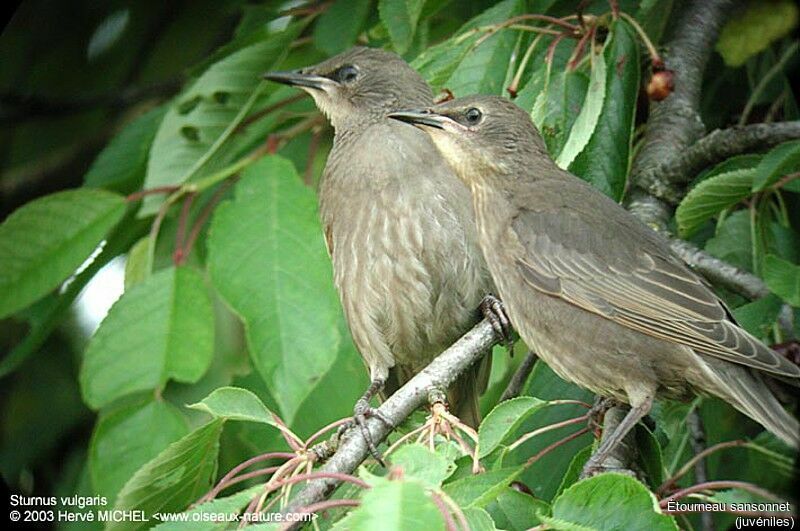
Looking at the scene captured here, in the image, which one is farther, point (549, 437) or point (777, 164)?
point (549, 437)

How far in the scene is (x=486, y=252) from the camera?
4.15 meters

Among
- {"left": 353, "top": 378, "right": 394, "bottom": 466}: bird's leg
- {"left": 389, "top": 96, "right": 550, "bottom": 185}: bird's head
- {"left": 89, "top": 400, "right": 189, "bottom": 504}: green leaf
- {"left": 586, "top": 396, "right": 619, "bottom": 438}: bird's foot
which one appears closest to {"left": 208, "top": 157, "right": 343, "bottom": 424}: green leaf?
{"left": 353, "top": 378, "right": 394, "bottom": 466}: bird's leg

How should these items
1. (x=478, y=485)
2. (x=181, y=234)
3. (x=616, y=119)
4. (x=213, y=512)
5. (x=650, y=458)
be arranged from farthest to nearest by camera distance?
(x=181, y=234), (x=616, y=119), (x=650, y=458), (x=213, y=512), (x=478, y=485)

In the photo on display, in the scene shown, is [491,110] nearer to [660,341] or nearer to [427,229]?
[427,229]

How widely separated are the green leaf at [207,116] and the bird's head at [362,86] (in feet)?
0.99

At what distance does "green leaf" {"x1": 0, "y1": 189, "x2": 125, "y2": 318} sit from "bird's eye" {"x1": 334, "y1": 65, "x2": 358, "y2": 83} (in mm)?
1160

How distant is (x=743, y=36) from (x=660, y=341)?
1603 millimetres

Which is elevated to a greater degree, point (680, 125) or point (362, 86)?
point (680, 125)

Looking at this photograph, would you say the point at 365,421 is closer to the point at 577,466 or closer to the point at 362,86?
the point at 577,466

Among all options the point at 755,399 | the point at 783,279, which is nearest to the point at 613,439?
the point at 755,399

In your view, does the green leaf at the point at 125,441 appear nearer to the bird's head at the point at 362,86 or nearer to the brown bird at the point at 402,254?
the brown bird at the point at 402,254

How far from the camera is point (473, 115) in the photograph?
435 centimetres

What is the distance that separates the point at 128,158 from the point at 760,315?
9.22 feet

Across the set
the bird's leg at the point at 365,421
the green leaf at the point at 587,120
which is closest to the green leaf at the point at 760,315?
the green leaf at the point at 587,120
